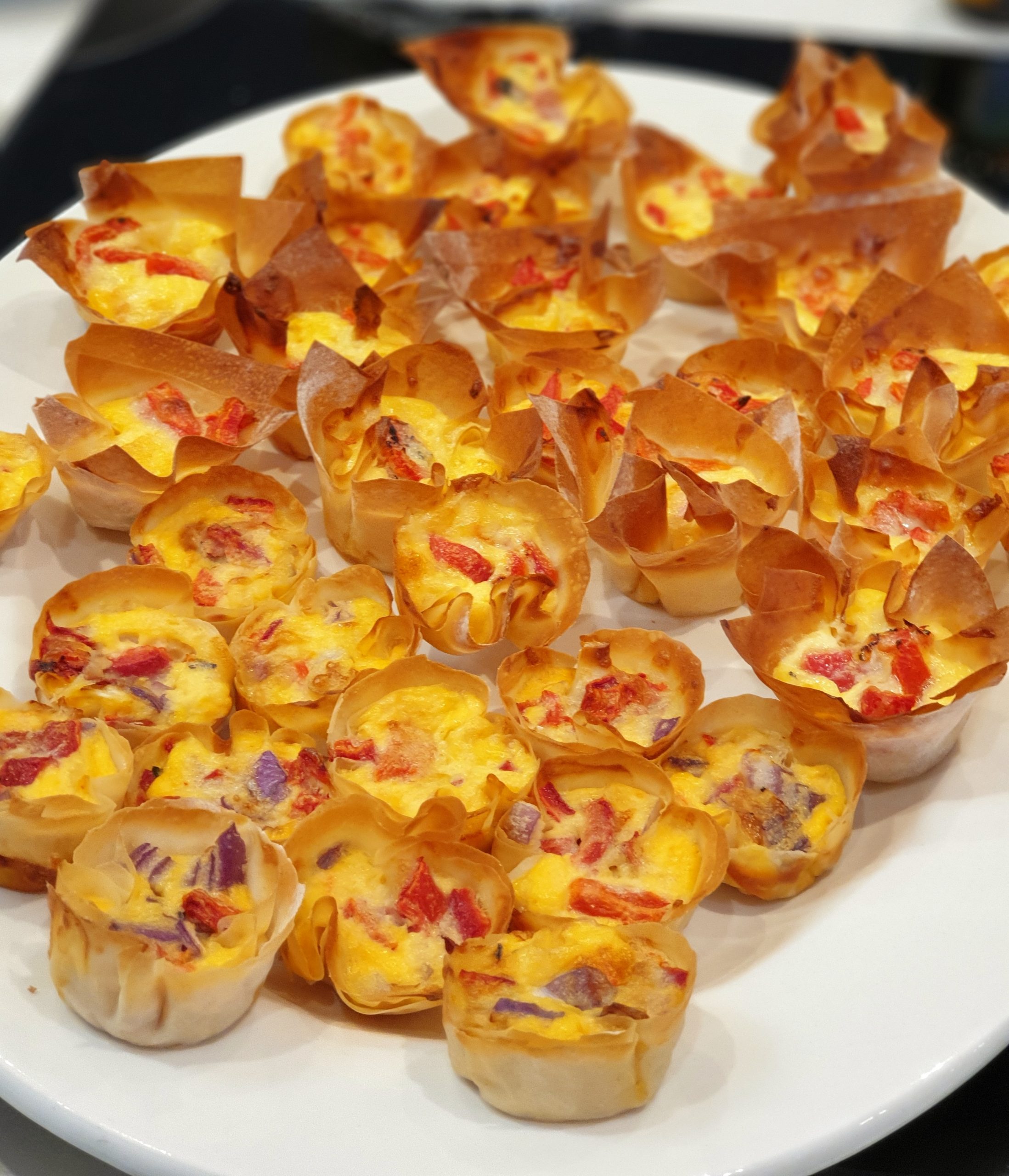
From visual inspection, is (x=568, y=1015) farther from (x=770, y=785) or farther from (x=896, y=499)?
(x=896, y=499)

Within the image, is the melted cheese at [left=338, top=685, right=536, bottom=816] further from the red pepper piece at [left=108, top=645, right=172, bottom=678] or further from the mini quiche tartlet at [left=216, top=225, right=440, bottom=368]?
the mini quiche tartlet at [left=216, top=225, right=440, bottom=368]

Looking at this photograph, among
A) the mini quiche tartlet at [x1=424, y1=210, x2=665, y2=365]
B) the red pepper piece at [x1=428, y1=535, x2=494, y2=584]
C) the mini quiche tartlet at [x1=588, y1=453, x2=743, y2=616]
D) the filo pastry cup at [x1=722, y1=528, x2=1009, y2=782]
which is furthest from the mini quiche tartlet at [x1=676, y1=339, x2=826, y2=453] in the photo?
the red pepper piece at [x1=428, y1=535, x2=494, y2=584]

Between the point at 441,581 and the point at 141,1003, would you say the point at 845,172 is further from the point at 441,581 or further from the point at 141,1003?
the point at 141,1003

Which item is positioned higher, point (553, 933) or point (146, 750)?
point (146, 750)

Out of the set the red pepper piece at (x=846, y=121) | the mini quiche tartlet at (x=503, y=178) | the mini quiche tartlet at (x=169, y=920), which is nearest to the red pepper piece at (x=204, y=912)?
the mini quiche tartlet at (x=169, y=920)

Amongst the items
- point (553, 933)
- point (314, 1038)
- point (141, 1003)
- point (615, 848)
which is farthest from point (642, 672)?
point (141, 1003)

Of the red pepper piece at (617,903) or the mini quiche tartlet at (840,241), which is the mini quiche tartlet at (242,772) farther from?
the mini quiche tartlet at (840,241)

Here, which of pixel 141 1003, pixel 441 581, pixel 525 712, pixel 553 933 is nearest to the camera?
pixel 141 1003

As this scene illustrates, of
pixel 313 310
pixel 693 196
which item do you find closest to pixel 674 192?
pixel 693 196
